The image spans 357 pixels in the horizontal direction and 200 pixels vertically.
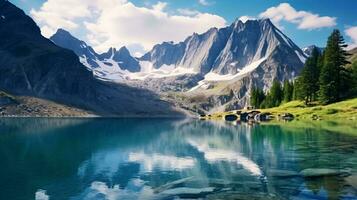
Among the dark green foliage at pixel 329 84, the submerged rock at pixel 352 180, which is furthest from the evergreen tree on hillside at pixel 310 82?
the submerged rock at pixel 352 180

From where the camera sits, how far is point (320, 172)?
128 ft

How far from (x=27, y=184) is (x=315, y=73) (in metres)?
128

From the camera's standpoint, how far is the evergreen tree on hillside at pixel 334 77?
127875mm

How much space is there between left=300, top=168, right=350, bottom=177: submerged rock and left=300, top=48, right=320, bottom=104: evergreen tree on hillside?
104 m

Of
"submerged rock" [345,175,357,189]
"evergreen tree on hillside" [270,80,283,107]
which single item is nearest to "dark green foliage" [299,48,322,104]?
"evergreen tree on hillside" [270,80,283,107]

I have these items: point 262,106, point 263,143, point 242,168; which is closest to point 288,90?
point 262,106

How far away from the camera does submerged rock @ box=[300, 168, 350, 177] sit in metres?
37.3

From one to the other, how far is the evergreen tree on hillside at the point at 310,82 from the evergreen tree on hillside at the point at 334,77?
30.8 feet

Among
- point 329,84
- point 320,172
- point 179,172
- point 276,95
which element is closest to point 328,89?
point 329,84

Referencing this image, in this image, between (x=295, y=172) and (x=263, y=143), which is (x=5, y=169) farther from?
(x=263, y=143)

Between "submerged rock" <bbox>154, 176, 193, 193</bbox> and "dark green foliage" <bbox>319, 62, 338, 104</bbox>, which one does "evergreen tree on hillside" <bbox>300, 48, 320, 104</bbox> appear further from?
"submerged rock" <bbox>154, 176, 193, 193</bbox>

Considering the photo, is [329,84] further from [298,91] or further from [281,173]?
[281,173]

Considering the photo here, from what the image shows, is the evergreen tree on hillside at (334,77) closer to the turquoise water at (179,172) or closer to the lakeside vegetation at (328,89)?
the lakeside vegetation at (328,89)

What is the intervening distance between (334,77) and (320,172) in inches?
3829
